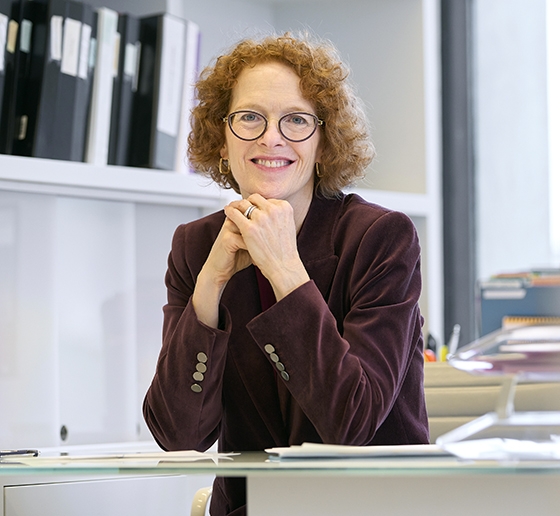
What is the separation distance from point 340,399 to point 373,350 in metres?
0.10

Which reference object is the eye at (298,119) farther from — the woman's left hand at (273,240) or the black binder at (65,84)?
the black binder at (65,84)

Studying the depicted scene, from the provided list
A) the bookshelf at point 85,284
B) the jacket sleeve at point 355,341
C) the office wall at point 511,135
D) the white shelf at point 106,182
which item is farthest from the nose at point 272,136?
the office wall at point 511,135

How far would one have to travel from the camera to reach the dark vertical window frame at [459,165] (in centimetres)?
273

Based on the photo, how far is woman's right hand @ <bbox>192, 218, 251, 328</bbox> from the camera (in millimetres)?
Answer: 1340

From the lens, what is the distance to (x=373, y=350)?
4.10ft

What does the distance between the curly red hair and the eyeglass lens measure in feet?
0.12

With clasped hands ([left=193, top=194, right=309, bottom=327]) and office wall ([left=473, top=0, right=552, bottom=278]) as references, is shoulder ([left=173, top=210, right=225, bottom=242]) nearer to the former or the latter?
clasped hands ([left=193, top=194, right=309, bottom=327])

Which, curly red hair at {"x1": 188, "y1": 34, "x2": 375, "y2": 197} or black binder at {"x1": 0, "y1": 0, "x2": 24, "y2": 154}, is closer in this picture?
curly red hair at {"x1": 188, "y1": 34, "x2": 375, "y2": 197}

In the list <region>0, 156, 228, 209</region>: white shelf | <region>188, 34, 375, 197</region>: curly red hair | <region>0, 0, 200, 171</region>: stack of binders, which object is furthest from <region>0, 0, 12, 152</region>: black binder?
<region>188, 34, 375, 197</region>: curly red hair

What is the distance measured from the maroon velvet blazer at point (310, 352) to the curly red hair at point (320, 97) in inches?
2.8

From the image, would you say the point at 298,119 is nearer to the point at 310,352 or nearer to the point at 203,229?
the point at 203,229

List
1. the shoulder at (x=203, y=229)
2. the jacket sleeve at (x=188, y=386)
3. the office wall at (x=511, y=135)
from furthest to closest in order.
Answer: the office wall at (x=511, y=135)
the shoulder at (x=203, y=229)
the jacket sleeve at (x=188, y=386)

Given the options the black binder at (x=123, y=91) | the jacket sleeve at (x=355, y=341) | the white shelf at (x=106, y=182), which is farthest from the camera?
the black binder at (x=123, y=91)

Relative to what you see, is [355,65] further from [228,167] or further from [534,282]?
[228,167]
